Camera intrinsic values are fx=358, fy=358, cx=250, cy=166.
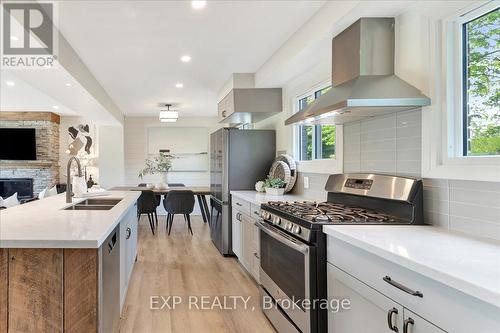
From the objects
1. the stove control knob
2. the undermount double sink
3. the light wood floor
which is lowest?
the light wood floor

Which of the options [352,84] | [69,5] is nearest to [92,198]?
[69,5]

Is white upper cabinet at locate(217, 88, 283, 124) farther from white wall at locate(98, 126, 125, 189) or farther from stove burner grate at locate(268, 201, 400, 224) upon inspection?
white wall at locate(98, 126, 125, 189)

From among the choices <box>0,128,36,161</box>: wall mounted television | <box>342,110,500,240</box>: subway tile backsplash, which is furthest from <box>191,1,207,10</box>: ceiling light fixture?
<box>0,128,36,161</box>: wall mounted television

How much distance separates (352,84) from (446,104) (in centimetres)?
55

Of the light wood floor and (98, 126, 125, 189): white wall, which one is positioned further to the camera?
(98, 126, 125, 189): white wall

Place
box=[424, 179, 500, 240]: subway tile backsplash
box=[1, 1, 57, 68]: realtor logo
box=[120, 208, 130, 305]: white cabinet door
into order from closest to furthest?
1. box=[424, 179, 500, 240]: subway tile backsplash
2. box=[1, 1, 57, 68]: realtor logo
3. box=[120, 208, 130, 305]: white cabinet door

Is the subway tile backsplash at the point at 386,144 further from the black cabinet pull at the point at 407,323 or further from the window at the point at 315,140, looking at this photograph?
the black cabinet pull at the point at 407,323

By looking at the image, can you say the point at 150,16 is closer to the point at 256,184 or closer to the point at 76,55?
the point at 76,55

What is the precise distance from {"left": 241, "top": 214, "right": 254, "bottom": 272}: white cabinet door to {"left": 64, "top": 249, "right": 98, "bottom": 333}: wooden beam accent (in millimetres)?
2014

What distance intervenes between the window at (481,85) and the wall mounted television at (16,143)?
28.4 feet

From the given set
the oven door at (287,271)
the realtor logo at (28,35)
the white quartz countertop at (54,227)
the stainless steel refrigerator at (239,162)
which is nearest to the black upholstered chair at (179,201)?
the stainless steel refrigerator at (239,162)

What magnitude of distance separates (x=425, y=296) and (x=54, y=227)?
1818 millimetres

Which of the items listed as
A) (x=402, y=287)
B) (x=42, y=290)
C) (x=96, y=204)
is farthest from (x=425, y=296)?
(x=96, y=204)

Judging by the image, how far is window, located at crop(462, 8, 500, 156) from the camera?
5.61 feet
